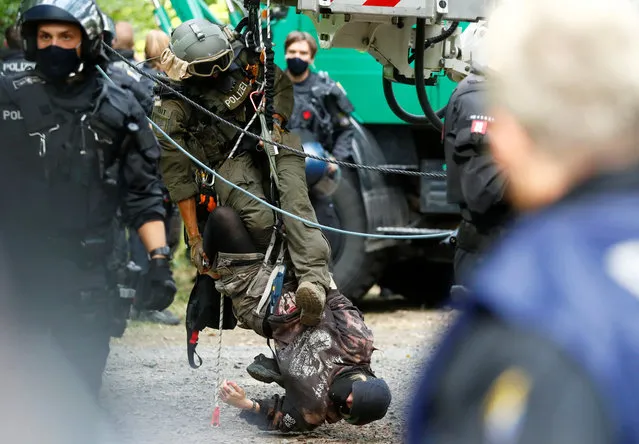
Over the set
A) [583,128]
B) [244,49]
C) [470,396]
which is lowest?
[244,49]

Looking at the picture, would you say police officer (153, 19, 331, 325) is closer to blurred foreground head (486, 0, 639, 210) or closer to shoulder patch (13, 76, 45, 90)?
shoulder patch (13, 76, 45, 90)

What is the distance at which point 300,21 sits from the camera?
9.34 metres

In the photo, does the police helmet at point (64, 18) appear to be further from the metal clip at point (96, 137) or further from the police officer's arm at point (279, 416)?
the police officer's arm at point (279, 416)

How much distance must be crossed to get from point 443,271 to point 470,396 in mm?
8875

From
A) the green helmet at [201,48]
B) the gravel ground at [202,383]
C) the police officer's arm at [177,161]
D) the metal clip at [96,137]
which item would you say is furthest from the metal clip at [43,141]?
the gravel ground at [202,383]

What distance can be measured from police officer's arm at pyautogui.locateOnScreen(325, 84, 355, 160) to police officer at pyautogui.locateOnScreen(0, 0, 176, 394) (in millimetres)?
3202

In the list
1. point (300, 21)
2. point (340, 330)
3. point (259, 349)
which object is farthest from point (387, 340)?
point (340, 330)

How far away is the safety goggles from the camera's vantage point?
17.2 ft

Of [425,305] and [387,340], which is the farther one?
[425,305]

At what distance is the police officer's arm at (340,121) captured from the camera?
349 inches

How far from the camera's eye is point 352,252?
935cm

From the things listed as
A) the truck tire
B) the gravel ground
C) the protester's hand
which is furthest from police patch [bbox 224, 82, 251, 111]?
the truck tire

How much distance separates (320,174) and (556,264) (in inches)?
261

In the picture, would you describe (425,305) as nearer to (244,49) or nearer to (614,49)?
(244,49)
